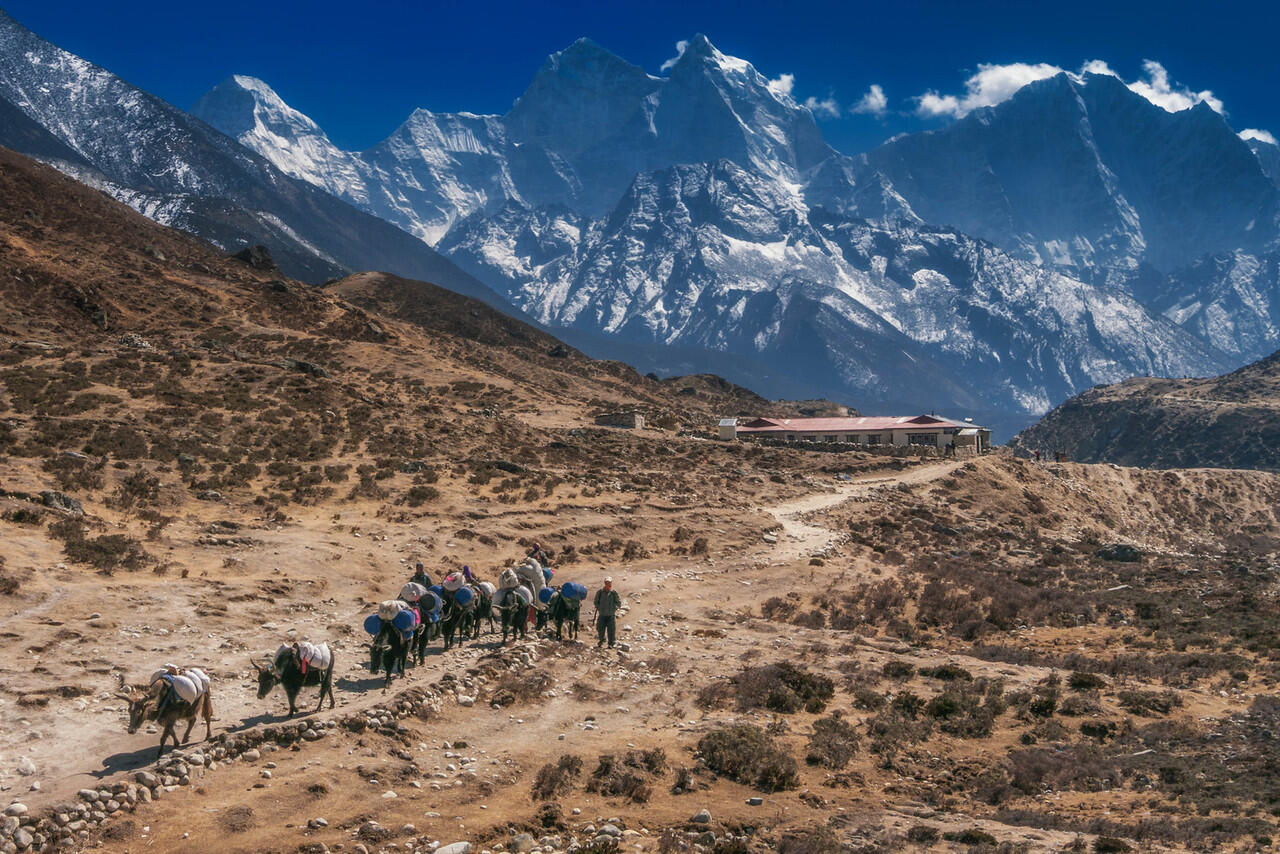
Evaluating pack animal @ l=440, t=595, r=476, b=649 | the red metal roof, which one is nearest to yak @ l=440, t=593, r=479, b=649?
pack animal @ l=440, t=595, r=476, b=649

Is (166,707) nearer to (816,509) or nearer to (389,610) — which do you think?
(389,610)

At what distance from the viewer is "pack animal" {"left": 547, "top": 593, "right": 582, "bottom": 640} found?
1104 inches

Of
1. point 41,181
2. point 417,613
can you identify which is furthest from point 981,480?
point 41,181

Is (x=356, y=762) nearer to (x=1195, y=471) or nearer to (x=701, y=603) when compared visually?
(x=701, y=603)

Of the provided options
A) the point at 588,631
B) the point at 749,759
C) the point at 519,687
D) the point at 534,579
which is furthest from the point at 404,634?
the point at 588,631

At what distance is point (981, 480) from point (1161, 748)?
2309 inches

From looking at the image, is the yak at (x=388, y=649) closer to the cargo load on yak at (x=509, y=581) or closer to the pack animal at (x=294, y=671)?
the pack animal at (x=294, y=671)

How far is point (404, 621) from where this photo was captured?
2225cm

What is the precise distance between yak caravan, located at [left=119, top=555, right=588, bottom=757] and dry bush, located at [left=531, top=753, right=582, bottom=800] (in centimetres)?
489

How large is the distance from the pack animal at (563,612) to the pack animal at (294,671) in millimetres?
9243

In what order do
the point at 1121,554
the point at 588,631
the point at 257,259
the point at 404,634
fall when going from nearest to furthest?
the point at 404,634, the point at 588,631, the point at 1121,554, the point at 257,259

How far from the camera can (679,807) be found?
A: 18.3 meters

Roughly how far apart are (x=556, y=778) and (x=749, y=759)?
171 inches

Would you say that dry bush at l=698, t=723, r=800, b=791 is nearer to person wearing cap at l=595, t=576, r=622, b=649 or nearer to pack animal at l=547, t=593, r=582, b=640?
person wearing cap at l=595, t=576, r=622, b=649
